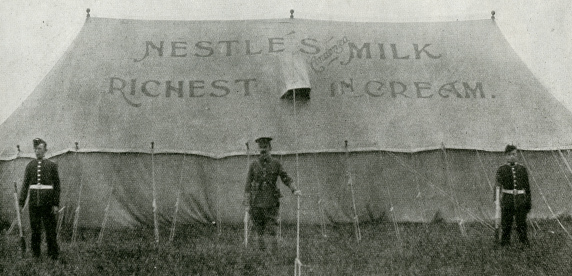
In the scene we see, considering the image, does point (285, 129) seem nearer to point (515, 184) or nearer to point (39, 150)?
point (515, 184)

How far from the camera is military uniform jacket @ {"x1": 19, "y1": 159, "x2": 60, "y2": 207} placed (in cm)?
792

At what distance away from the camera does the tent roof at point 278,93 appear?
11.1 meters

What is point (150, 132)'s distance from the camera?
36.1 ft

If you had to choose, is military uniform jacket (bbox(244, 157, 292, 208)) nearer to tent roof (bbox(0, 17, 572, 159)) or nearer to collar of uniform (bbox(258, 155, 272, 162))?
collar of uniform (bbox(258, 155, 272, 162))

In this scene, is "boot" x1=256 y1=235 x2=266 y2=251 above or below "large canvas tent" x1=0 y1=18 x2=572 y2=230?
below

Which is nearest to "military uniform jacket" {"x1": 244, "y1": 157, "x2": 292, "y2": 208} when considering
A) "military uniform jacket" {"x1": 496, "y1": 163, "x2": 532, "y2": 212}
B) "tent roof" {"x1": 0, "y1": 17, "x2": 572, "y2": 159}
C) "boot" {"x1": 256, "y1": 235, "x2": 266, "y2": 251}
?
"boot" {"x1": 256, "y1": 235, "x2": 266, "y2": 251}

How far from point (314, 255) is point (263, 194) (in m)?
0.98

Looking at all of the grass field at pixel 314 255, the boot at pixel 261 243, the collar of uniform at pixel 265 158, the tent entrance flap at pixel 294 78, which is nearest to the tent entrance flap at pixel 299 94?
the tent entrance flap at pixel 294 78

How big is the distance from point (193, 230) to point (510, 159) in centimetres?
484

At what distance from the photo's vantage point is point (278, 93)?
11578 millimetres

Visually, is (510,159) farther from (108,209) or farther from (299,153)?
(108,209)

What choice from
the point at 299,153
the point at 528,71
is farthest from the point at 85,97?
the point at 528,71

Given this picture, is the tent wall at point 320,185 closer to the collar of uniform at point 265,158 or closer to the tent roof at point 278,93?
the tent roof at point 278,93

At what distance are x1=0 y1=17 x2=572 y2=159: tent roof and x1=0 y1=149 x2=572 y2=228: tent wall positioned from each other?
0.22 metres
